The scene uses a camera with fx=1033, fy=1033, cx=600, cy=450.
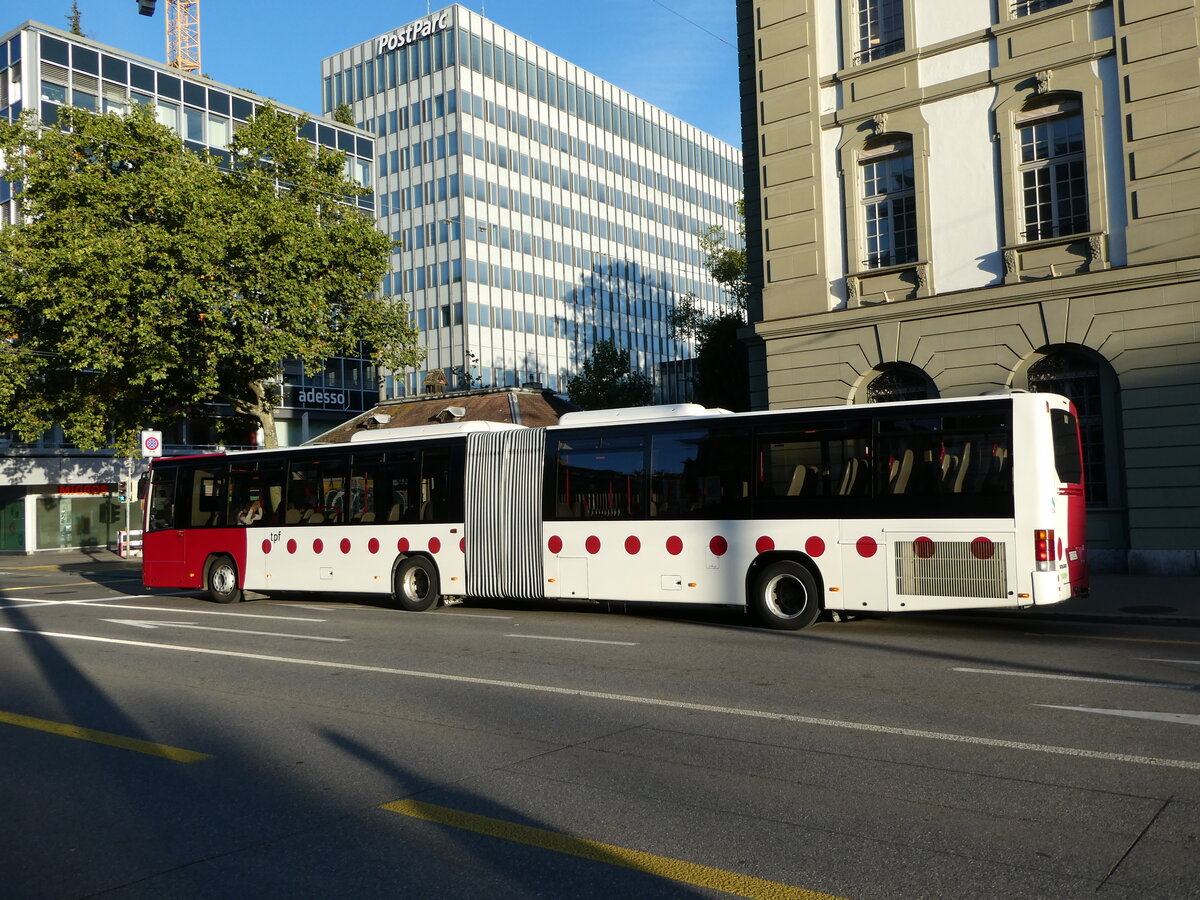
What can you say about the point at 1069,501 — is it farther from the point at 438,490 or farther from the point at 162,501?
the point at 162,501

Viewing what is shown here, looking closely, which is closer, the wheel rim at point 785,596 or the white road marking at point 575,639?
the white road marking at point 575,639

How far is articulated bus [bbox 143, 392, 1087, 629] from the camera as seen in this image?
12.0 m

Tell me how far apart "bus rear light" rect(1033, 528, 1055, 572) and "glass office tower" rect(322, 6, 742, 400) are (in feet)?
167

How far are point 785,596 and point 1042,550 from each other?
10.6 feet

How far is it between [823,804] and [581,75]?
7835 cm

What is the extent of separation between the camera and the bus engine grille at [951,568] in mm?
11758

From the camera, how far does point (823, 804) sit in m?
5.35

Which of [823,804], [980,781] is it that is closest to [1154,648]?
[980,781]

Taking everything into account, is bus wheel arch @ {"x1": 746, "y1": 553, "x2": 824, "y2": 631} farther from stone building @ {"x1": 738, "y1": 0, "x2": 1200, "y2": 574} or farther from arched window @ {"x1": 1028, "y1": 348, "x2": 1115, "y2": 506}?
arched window @ {"x1": 1028, "y1": 348, "x2": 1115, "y2": 506}

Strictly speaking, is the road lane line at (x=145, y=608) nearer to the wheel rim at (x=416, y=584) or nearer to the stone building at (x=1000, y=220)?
the wheel rim at (x=416, y=584)

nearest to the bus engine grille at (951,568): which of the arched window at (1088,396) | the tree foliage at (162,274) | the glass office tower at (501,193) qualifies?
the arched window at (1088,396)

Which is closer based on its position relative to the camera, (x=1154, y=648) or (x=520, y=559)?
(x=1154, y=648)

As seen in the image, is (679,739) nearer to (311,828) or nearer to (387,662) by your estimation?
(311,828)

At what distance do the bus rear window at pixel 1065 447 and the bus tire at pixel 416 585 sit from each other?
9.28m
